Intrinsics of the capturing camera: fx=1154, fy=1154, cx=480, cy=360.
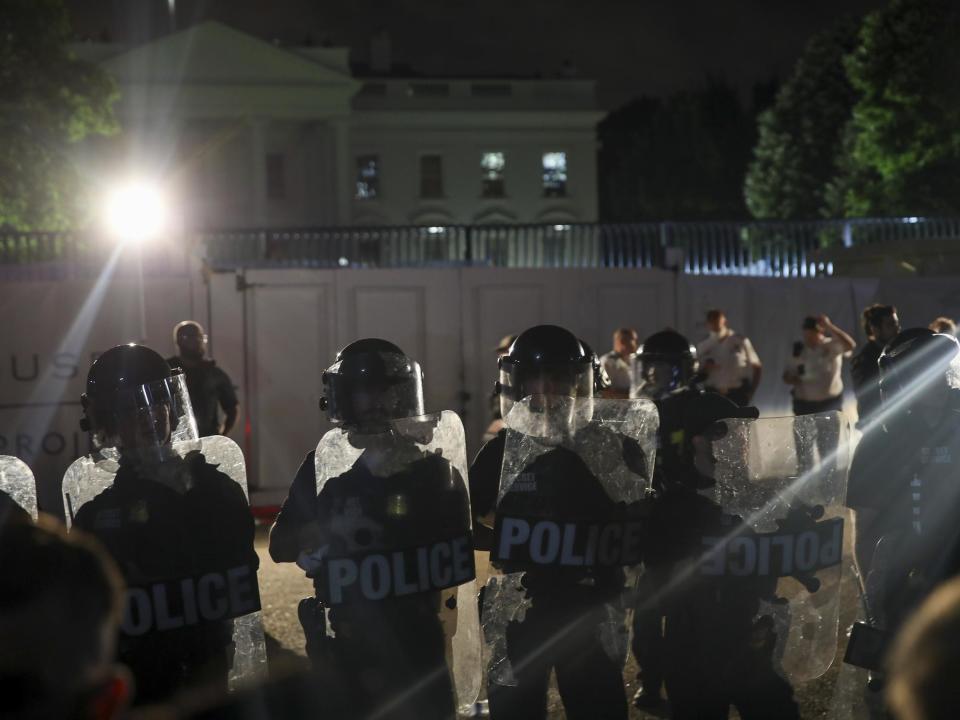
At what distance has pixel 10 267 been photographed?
12.3m

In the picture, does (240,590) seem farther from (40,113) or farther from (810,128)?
(810,128)

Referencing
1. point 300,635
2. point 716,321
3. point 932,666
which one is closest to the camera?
point 932,666

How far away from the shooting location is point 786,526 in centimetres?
392

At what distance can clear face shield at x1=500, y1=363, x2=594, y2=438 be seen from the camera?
3.89 m

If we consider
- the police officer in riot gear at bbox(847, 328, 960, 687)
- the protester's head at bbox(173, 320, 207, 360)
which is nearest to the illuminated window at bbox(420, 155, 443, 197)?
the protester's head at bbox(173, 320, 207, 360)

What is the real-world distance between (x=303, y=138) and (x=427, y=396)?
127ft

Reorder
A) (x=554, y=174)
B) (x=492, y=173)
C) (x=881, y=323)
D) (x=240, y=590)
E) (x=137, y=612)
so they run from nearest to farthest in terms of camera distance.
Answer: (x=137, y=612)
(x=240, y=590)
(x=881, y=323)
(x=492, y=173)
(x=554, y=174)

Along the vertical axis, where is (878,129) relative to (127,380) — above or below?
above

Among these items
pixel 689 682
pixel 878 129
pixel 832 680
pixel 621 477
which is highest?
pixel 878 129

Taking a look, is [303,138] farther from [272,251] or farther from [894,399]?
[894,399]

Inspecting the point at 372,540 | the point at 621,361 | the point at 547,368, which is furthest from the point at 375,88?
the point at 372,540

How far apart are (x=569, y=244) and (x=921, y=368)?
12.1m

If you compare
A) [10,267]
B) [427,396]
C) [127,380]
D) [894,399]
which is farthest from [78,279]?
[894,399]

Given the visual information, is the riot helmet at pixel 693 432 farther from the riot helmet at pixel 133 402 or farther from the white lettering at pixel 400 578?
the riot helmet at pixel 133 402
